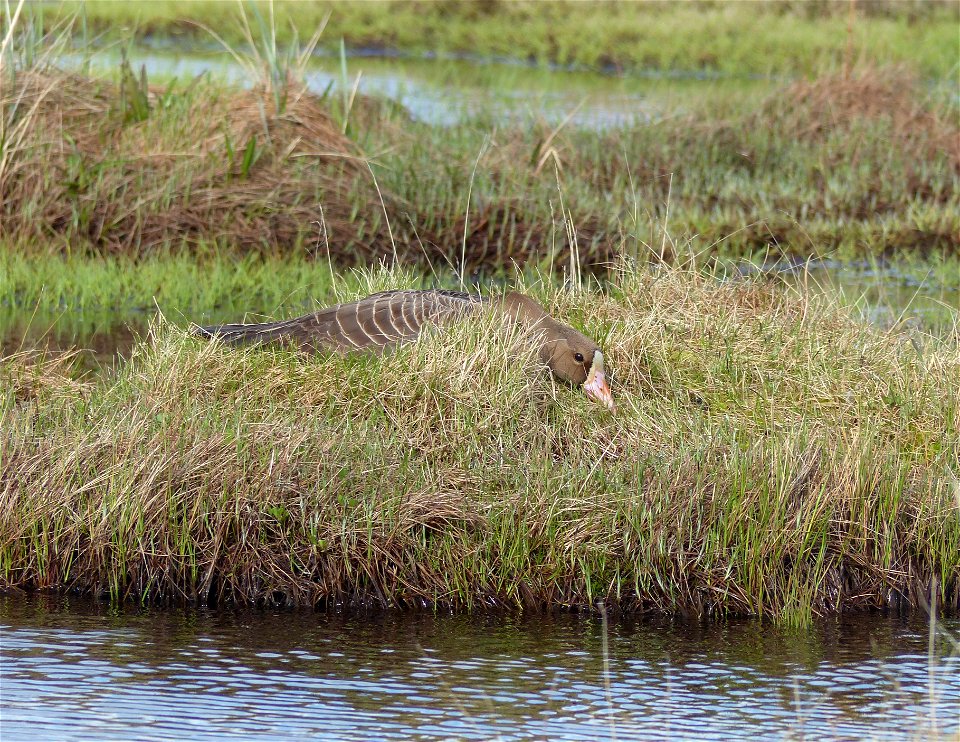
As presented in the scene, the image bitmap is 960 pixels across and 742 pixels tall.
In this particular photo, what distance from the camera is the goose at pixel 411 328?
6.66 meters

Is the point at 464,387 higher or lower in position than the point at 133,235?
lower

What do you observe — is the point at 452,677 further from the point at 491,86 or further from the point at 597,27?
the point at 597,27

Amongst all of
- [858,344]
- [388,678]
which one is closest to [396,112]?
[858,344]

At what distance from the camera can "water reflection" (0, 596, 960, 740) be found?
420 centimetres

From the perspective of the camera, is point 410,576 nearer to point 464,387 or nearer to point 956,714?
point 464,387

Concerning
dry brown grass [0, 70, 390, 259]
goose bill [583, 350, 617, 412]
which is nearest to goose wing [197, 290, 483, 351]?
goose bill [583, 350, 617, 412]

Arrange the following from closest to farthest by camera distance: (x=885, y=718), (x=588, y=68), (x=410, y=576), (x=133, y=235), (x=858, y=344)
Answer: (x=885, y=718) < (x=410, y=576) < (x=858, y=344) < (x=133, y=235) < (x=588, y=68)

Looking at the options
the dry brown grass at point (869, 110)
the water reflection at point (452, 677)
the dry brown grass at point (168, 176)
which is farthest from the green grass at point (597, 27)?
the water reflection at point (452, 677)

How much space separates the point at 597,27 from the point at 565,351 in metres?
18.4

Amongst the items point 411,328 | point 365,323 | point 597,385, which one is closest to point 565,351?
point 597,385

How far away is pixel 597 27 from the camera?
24.3 m

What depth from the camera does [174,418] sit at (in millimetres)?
5629

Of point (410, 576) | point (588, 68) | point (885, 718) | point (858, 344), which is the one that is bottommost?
point (885, 718)

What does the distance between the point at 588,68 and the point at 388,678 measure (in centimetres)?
1934
